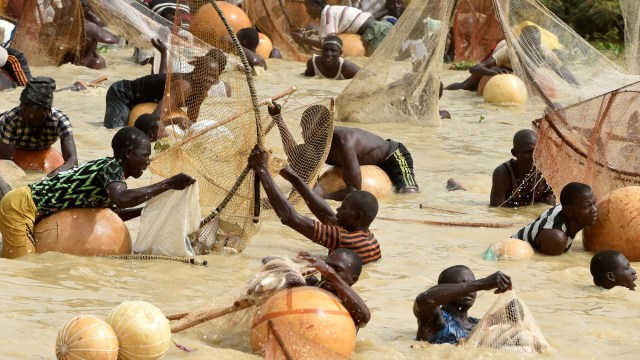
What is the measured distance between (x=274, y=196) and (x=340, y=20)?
1118cm

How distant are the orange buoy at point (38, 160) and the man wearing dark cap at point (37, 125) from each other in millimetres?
37

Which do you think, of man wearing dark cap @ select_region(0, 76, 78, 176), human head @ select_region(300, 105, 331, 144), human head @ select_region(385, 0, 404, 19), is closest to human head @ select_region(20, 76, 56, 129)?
man wearing dark cap @ select_region(0, 76, 78, 176)

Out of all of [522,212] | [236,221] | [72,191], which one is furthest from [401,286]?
[522,212]

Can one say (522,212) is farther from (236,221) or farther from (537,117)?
(236,221)

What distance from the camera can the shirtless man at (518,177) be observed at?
10.3 meters

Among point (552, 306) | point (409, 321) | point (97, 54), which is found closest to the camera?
point (409, 321)

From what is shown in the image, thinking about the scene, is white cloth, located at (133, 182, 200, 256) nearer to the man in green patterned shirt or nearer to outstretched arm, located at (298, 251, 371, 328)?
the man in green patterned shirt

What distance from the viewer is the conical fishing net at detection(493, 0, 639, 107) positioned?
10617mm

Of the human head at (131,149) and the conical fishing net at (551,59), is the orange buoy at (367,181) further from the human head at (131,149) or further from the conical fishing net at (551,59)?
the human head at (131,149)

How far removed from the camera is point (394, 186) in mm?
A: 10828

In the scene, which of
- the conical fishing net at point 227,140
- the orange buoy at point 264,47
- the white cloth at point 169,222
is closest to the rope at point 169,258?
the white cloth at point 169,222

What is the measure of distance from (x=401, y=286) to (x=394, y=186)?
3.17m

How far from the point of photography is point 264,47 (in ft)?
59.7

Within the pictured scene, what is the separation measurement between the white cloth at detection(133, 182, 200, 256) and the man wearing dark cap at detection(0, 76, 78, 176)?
5.95 feet
